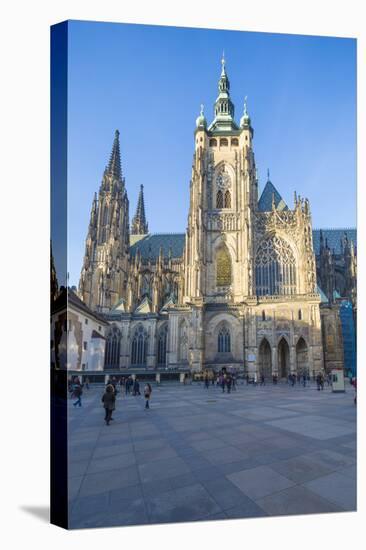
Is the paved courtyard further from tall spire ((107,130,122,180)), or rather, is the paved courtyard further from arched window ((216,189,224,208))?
tall spire ((107,130,122,180))

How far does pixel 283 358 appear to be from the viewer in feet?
115

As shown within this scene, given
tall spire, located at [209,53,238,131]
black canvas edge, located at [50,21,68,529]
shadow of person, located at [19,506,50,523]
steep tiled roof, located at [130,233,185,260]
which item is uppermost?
tall spire, located at [209,53,238,131]

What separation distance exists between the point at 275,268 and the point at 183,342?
40.6 ft

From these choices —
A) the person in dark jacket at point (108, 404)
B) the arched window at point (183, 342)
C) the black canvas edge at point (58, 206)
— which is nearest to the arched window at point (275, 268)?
the arched window at point (183, 342)

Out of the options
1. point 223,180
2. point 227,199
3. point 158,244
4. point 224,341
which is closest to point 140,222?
point 158,244

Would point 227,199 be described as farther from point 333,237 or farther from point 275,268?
point 333,237

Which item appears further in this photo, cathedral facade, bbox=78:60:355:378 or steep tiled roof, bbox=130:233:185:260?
steep tiled roof, bbox=130:233:185:260

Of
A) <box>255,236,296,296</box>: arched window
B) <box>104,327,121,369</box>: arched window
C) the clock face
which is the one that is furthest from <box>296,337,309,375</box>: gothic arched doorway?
<box>104,327,121,369</box>: arched window

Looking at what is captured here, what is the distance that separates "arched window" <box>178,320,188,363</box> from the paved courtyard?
25.0m

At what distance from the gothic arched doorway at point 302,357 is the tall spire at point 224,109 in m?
27.0

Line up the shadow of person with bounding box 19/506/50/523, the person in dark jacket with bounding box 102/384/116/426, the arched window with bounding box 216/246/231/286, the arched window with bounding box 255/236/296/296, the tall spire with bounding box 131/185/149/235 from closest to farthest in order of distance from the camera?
the shadow of person with bounding box 19/506/50/523, the person in dark jacket with bounding box 102/384/116/426, the arched window with bounding box 255/236/296/296, the arched window with bounding box 216/246/231/286, the tall spire with bounding box 131/185/149/235

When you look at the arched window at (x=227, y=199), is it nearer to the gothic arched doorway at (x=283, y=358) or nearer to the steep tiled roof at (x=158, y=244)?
the steep tiled roof at (x=158, y=244)

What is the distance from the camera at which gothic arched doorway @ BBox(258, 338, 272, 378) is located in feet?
112

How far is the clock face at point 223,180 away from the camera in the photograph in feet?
130
